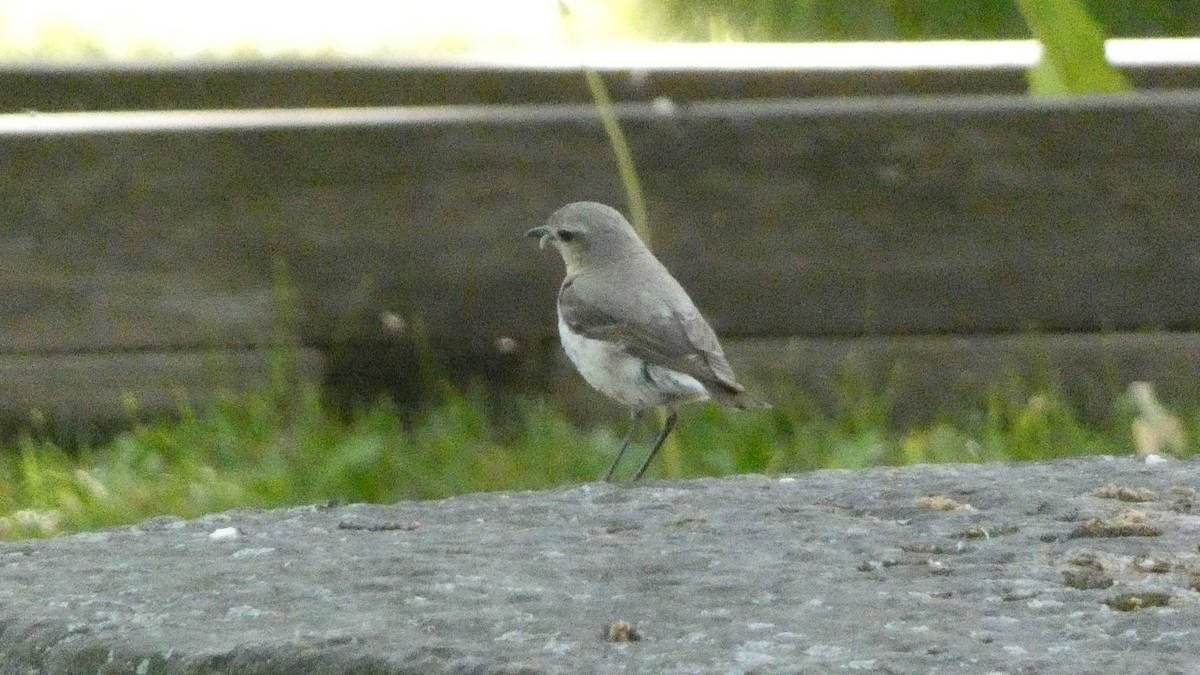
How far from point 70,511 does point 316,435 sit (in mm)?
622

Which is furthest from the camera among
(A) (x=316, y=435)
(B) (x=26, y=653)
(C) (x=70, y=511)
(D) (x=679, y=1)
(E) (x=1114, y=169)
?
(E) (x=1114, y=169)

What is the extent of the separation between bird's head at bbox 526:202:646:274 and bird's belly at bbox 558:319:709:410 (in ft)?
0.90

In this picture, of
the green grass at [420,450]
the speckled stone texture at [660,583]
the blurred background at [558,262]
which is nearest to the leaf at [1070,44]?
the speckled stone texture at [660,583]

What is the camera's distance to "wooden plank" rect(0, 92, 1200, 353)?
185 inches

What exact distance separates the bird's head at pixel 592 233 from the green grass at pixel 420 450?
1.59ft

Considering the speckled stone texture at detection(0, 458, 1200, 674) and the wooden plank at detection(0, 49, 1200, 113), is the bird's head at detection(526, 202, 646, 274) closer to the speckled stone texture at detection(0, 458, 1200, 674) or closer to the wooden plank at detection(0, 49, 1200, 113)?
the speckled stone texture at detection(0, 458, 1200, 674)

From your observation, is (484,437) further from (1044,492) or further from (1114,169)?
(1044,492)

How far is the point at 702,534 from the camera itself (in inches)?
90.5

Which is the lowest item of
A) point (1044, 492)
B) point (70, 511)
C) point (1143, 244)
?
point (70, 511)

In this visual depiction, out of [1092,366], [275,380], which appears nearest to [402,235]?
[275,380]

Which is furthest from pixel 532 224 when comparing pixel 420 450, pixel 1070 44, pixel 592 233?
pixel 1070 44

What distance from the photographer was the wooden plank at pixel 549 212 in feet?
15.4

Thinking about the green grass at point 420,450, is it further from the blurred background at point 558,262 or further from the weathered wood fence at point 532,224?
the weathered wood fence at point 532,224

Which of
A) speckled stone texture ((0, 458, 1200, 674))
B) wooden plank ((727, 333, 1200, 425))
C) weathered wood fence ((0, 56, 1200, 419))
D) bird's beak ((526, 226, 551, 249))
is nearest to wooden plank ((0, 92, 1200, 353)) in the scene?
weathered wood fence ((0, 56, 1200, 419))
